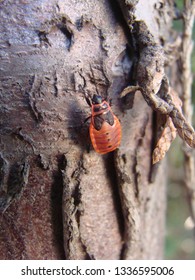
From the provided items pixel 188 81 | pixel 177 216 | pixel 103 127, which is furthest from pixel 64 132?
pixel 177 216

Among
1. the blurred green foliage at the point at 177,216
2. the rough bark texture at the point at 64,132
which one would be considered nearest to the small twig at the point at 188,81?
the rough bark texture at the point at 64,132

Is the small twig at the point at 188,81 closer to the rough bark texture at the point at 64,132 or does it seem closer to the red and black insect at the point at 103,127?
the rough bark texture at the point at 64,132

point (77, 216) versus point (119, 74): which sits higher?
point (119, 74)

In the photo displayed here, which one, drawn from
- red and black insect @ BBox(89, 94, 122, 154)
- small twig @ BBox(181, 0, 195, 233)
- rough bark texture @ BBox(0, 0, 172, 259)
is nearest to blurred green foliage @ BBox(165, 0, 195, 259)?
small twig @ BBox(181, 0, 195, 233)

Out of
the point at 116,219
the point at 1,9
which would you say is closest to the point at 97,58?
the point at 1,9

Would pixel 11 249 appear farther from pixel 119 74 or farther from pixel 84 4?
pixel 84 4

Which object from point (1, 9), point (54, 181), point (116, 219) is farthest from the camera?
point (116, 219)

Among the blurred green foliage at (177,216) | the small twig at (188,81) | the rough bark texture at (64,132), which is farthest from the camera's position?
the blurred green foliage at (177,216)

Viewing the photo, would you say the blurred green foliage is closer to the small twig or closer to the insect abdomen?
the small twig
